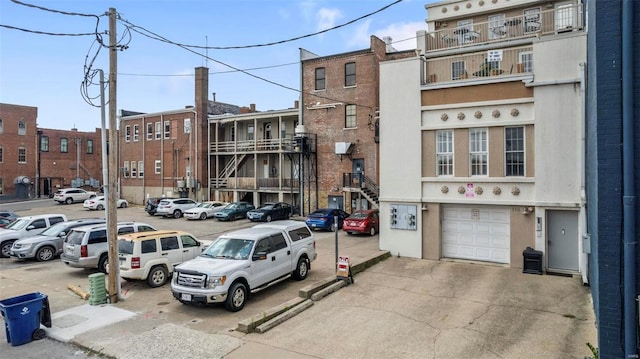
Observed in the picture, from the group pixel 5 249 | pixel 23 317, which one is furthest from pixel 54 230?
pixel 23 317

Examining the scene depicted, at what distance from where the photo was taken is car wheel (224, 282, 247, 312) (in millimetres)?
10391

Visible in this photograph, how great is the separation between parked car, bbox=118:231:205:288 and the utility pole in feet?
3.23

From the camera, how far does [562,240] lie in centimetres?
1390

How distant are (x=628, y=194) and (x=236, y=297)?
865cm

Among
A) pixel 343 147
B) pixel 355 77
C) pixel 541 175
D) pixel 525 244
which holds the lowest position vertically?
pixel 525 244

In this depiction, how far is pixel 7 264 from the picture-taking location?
1731 centimetres

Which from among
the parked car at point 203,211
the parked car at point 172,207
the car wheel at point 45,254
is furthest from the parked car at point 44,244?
the parked car at point 172,207

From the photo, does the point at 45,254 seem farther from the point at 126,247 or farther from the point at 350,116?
the point at 350,116

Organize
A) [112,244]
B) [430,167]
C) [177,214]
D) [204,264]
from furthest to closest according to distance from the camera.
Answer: [177,214], [430,167], [112,244], [204,264]

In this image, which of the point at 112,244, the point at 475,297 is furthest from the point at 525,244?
the point at 112,244

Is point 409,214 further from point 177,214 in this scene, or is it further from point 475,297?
point 177,214

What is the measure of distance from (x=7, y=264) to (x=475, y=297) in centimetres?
1868

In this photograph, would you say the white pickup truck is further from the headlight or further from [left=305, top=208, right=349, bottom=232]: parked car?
[left=305, top=208, right=349, bottom=232]: parked car

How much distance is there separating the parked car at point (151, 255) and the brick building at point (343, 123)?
16348 millimetres
